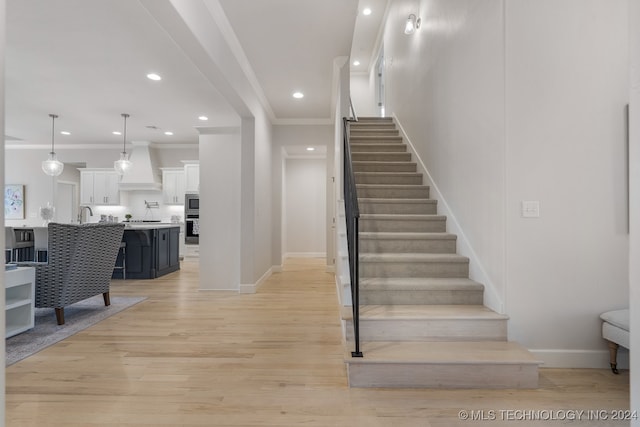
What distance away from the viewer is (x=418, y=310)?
2.54m

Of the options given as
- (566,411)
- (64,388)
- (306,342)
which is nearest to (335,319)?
(306,342)

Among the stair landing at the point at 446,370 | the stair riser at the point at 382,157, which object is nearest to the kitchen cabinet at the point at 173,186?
the stair riser at the point at 382,157

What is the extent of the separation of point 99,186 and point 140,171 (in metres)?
1.17

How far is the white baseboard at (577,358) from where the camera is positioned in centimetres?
229

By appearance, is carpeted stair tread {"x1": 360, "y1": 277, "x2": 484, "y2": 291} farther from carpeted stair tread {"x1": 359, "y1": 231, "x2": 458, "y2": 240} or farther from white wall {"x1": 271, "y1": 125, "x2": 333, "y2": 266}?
white wall {"x1": 271, "y1": 125, "x2": 333, "y2": 266}

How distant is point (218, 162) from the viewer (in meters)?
4.91

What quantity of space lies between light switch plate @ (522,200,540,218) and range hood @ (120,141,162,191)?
8.10 m

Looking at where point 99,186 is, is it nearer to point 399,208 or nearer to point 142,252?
point 142,252

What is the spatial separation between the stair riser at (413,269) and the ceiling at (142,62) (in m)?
2.52

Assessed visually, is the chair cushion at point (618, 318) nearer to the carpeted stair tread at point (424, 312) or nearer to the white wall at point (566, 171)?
the white wall at point (566, 171)

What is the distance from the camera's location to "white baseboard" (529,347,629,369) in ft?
7.50

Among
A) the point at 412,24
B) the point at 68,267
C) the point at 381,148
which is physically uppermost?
the point at 412,24

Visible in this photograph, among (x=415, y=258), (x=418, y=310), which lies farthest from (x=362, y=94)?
(x=418, y=310)

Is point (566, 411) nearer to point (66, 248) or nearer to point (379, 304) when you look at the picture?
point (379, 304)
